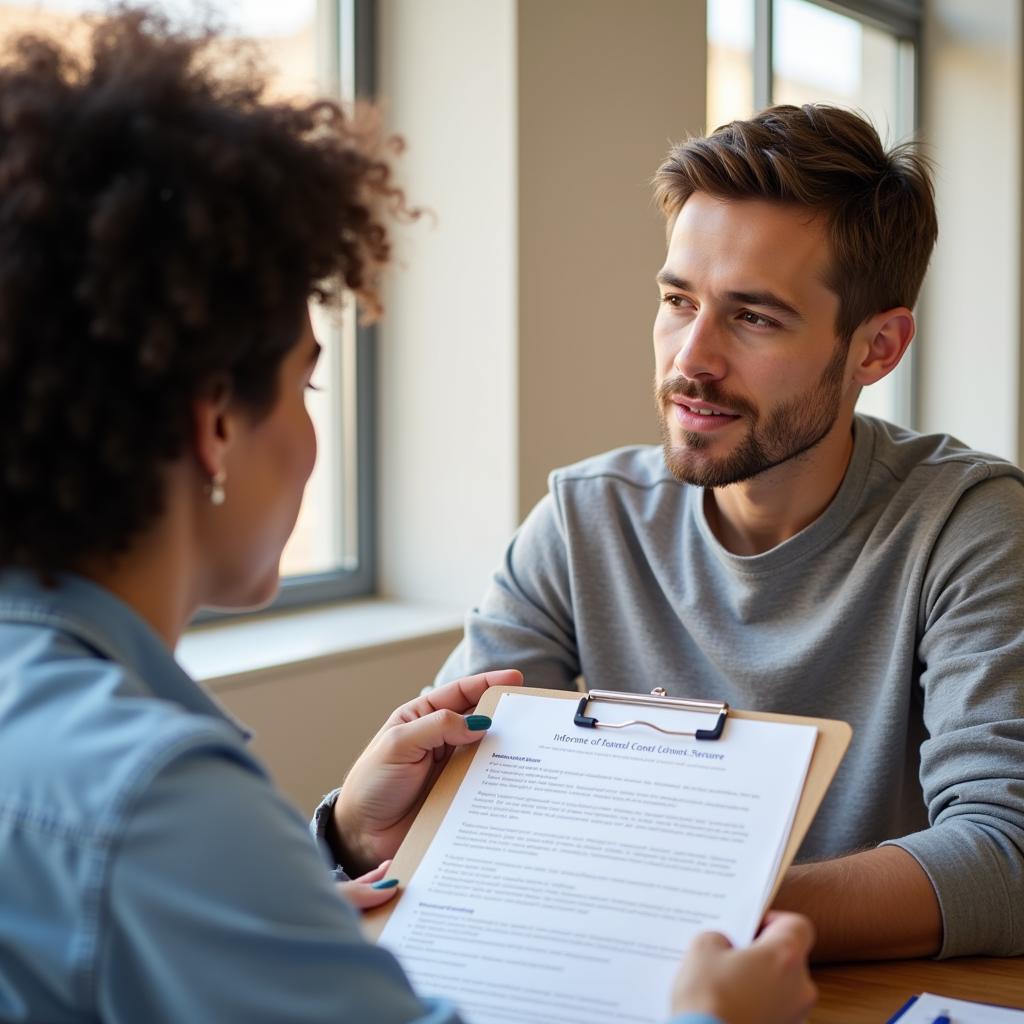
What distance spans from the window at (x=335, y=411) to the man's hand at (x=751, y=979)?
2027 mm

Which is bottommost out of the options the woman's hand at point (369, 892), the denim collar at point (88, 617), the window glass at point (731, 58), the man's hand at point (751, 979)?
the woman's hand at point (369, 892)

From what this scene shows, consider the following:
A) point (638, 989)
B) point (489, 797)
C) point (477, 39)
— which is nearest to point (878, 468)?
point (489, 797)

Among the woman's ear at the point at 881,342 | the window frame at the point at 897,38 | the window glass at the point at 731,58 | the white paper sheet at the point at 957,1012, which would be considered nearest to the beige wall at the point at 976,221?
the window frame at the point at 897,38

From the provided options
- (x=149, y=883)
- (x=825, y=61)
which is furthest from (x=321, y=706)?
(x=825, y=61)

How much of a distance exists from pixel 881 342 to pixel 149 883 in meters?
1.35

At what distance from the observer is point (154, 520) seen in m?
0.80

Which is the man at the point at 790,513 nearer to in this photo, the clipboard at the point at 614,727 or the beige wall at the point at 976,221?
the clipboard at the point at 614,727

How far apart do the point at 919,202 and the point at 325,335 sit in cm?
158

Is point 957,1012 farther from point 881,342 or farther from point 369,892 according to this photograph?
point 881,342

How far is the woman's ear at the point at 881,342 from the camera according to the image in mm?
1732

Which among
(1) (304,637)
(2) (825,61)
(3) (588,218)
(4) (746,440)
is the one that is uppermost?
(2) (825,61)

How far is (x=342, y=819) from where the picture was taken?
130 centimetres

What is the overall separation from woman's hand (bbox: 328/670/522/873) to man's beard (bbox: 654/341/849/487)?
48 cm

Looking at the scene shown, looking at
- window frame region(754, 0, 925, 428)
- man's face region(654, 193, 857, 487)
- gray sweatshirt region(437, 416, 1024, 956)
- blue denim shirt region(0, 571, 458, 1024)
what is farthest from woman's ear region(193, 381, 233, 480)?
window frame region(754, 0, 925, 428)
